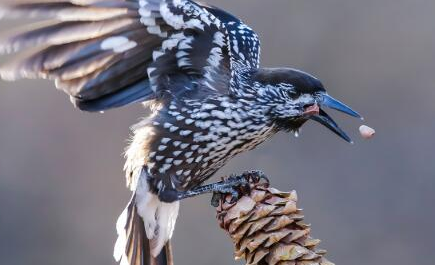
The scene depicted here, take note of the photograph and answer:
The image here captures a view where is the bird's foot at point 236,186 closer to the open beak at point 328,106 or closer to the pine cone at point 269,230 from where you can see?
the pine cone at point 269,230

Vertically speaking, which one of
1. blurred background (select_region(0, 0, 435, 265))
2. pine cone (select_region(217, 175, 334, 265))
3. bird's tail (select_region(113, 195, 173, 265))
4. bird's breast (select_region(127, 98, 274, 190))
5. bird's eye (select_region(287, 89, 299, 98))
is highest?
blurred background (select_region(0, 0, 435, 265))

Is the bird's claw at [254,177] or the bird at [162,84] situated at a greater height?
the bird at [162,84]

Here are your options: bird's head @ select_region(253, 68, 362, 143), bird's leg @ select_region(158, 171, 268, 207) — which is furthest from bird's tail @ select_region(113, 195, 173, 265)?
bird's head @ select_region(253, 68, 362, 143)

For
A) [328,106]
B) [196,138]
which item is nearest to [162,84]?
[196,138]

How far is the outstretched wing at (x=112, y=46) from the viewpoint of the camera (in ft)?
13.0

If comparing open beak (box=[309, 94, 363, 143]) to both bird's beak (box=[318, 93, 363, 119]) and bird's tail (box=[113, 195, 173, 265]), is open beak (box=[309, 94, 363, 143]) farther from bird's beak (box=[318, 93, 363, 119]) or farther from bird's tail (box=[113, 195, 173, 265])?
bird's tail (box=[113, 195, 173, 265])

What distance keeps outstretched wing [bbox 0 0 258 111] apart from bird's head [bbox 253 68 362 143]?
154 millimetres

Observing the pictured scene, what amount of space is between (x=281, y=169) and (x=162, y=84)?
2.51 meters

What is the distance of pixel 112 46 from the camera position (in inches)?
159

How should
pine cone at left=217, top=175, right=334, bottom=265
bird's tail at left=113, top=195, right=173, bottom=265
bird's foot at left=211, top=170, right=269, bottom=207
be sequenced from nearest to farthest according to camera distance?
1. pine cone at left=217, top=175, right=334, bottom=265
2. bird's foot at left=211, top=170, right=269, bottom=207
3. bird's tail at left=113, top=195, right=173, bottom=265

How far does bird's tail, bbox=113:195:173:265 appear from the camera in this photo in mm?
4402

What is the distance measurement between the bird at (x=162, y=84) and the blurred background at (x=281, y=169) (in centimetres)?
233

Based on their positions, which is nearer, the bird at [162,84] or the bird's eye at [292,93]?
the bird at [162,84]

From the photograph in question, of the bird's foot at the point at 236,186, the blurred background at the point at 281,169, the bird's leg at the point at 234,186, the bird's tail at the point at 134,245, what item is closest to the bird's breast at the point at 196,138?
the bird's leg at the point at 234,186
